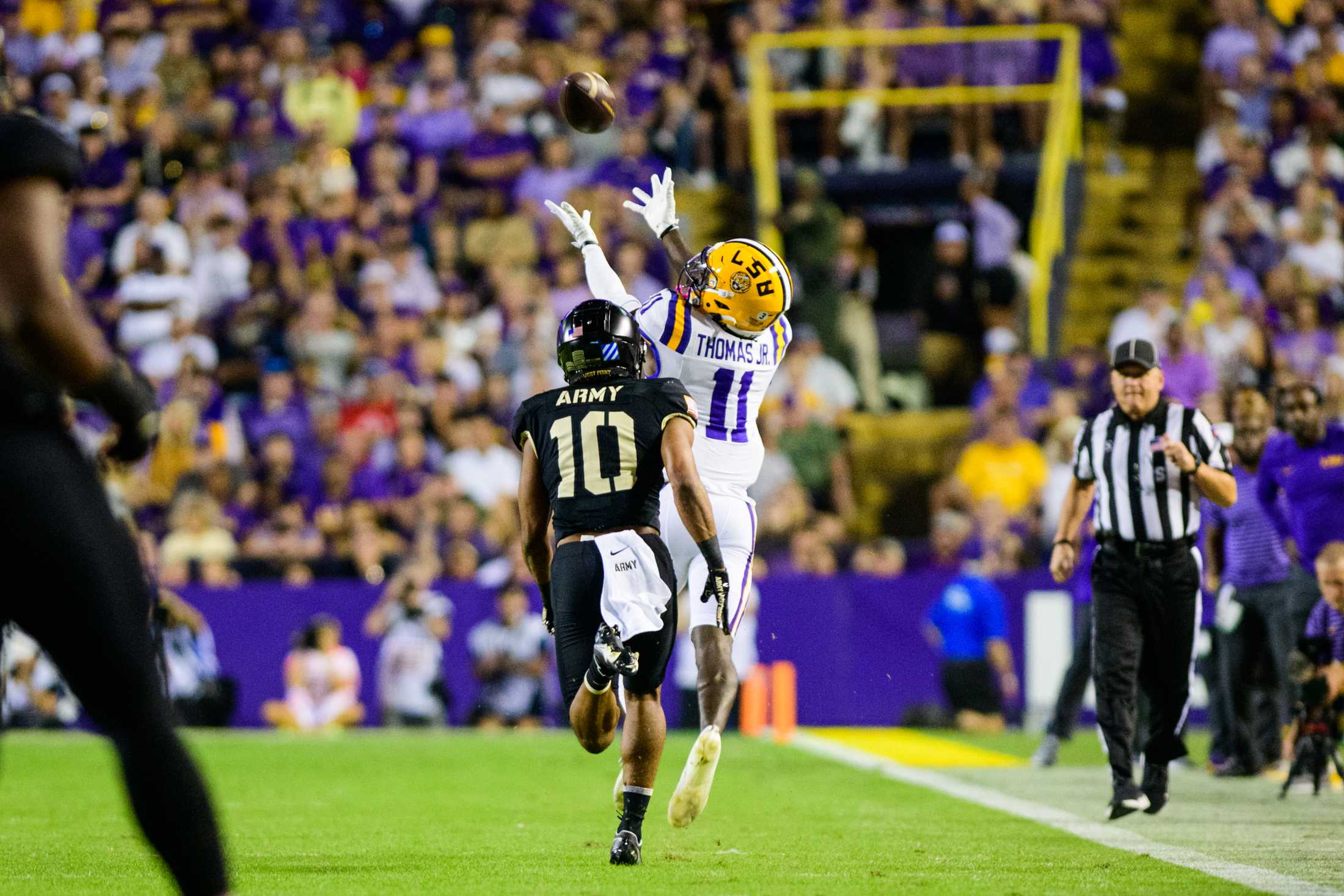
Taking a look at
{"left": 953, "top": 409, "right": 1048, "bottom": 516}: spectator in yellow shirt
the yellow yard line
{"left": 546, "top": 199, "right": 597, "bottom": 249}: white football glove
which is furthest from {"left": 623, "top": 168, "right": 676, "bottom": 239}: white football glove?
{"left": 953, "top": 409, "right": 1048, "bottom": 516}: spectator in yellow shirt

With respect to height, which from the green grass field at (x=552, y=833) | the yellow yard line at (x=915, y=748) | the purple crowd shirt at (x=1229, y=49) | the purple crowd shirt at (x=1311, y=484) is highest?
the purple crowd shirt at (x=1229, y=49)

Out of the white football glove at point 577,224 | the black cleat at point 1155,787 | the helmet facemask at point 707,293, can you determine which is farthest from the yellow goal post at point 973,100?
the helmet facemask at point 707,293

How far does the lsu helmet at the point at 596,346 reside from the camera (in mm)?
6629

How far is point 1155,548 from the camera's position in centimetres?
820

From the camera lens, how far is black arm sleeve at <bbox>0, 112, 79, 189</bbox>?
144 inches

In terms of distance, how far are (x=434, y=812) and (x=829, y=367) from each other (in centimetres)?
893

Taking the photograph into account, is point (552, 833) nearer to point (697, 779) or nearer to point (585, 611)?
point (697, 779)

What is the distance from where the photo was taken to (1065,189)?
1845cm

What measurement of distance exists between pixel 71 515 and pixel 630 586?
2.87 metres

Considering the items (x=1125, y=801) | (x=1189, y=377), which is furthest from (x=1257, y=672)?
(x=1189, y=377)

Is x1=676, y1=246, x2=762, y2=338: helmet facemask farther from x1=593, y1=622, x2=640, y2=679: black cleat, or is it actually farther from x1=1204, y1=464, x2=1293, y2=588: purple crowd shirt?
x1=1204, y1=464, x2=1293, y2=588: purple crowd shirt

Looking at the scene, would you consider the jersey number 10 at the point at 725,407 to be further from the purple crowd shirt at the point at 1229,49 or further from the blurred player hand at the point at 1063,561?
the purple crowd shirt at the point at 1229,49

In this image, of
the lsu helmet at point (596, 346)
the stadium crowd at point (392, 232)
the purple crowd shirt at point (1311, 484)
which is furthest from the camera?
the stadium crowd at point (392, 232)

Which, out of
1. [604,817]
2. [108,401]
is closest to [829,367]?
[604,817]
